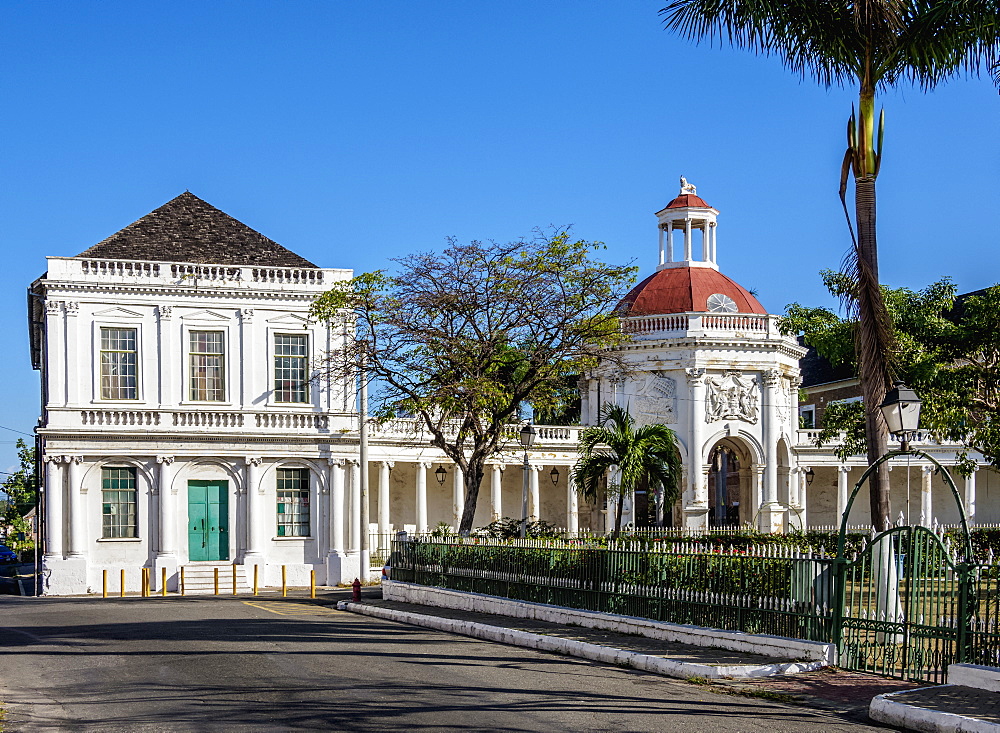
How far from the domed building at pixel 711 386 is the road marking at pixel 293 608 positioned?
52.6ft

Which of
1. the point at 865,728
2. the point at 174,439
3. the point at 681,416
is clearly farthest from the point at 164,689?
the point at 681,416

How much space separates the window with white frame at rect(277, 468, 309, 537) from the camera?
37188mm

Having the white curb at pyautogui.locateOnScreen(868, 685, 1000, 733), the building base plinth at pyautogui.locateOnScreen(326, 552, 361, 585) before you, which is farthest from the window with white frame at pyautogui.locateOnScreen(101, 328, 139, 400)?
the white curb at pyautogui.locateOnScreen(868, 685, 1000, 733)

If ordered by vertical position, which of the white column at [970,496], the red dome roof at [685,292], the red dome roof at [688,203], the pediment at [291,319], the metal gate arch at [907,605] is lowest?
the white column at [970,496]

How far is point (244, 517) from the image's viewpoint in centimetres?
3647

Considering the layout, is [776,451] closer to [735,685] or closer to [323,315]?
[323,315]

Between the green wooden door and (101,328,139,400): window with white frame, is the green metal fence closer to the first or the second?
the green wooden door

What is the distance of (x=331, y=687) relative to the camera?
13.9 m

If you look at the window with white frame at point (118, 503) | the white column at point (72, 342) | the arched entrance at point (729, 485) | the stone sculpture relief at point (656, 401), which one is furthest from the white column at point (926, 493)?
the white column at point (72, 342)

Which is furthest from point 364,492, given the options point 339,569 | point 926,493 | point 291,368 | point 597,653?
point 926,493

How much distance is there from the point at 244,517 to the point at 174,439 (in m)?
3.13

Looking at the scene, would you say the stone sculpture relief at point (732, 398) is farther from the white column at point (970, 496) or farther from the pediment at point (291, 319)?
the pediment at point (291, 319)

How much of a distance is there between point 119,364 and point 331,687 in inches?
952

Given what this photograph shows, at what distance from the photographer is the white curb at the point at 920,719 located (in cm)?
1106
